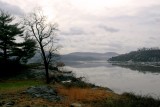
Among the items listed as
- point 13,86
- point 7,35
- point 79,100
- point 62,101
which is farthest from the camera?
point 7,35

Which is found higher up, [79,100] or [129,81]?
[79,100]

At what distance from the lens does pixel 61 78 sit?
180ft

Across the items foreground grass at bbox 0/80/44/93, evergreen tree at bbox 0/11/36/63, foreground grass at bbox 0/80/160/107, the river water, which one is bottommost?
the river water

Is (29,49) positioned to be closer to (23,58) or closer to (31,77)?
(23,58)

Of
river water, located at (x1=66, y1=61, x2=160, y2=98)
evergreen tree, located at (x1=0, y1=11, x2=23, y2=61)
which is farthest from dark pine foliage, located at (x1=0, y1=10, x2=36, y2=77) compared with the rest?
river water, located at (x1=66, y1=61, x2=160, y2=98)

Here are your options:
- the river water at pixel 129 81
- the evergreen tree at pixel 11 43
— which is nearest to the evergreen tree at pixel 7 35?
the evergreen tree at pixel 11 43

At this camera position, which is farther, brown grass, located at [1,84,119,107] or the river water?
the river water

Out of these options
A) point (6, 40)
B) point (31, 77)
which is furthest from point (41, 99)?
point (6, 40)

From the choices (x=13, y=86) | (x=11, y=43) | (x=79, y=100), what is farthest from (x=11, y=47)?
(x=79, y=100)

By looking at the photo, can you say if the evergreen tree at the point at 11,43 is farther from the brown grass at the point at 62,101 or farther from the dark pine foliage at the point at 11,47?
the brown grass at the point at 62,101

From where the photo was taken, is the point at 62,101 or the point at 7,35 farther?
the point at 7,35

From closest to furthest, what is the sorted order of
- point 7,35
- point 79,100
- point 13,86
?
point 79,100 < point 13,86 < point 7,35

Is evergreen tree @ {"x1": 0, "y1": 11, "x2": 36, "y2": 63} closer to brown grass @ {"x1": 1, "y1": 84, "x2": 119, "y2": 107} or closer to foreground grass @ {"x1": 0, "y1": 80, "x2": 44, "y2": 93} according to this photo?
foreground grass @ {"x1": 0, "y1": 80, "x2": 44, "y2": 93}

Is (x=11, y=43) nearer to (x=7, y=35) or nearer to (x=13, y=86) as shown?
(x=7, y=35)
